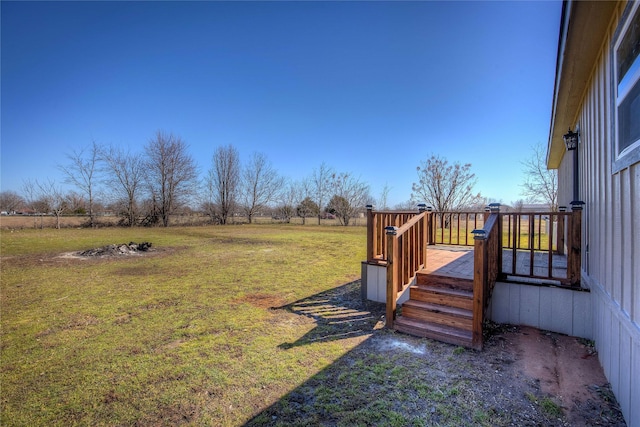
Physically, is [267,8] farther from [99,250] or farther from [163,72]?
[99,250]

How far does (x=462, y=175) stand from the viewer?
16828 millimetres

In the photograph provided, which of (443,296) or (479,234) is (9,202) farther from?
(479,234)

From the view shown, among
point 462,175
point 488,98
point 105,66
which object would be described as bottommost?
point 462,175

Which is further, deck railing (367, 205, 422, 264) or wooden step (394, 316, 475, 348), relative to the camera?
deck railing (367, 205, 422, 264)

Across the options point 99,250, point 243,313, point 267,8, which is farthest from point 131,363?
point 267,8

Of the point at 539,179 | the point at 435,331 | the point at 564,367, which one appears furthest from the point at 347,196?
the point at 564,367

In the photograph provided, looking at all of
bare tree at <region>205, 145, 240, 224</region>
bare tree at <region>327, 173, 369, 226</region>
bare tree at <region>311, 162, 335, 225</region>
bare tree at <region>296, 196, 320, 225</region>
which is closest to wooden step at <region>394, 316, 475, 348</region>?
bare tree at <region>327, 173, 369, 226</region>

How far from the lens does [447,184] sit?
17.1 metres

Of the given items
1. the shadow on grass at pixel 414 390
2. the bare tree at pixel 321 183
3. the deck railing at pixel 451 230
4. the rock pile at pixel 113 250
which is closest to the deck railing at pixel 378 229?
the deck railing at pixel 451 230

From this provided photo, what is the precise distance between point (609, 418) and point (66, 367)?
457cm

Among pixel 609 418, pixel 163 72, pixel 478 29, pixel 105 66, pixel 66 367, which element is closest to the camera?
pixel 609 418

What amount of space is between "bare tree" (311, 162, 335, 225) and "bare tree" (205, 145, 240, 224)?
8528mm

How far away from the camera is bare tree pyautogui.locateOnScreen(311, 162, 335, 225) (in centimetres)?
2817

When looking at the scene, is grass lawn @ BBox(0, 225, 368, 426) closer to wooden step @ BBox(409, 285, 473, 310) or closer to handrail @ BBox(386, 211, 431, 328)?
handrail @ BBox(386, 211, 431, 328)
